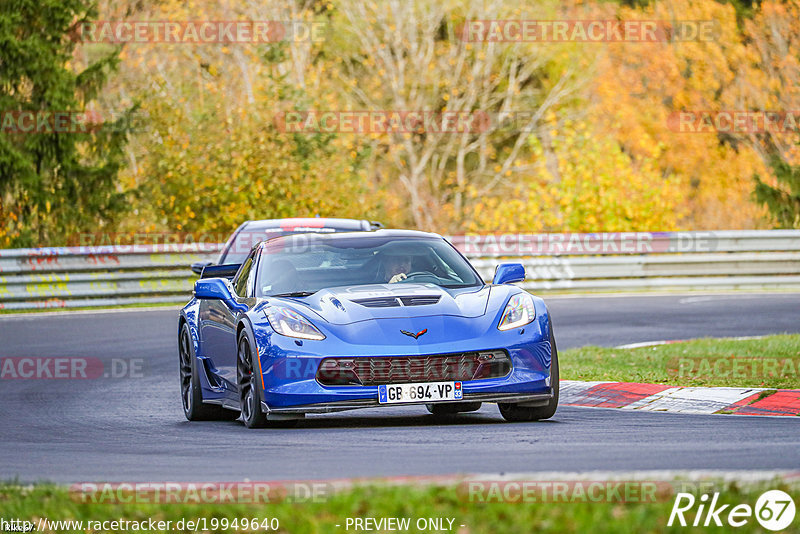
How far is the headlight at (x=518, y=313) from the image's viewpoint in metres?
10.2

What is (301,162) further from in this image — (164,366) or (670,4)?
(670,4)

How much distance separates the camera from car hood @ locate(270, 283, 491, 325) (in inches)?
397

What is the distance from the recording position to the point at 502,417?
36.8 feet

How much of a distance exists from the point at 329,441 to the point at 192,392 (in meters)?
2.97

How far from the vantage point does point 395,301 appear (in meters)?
10.2

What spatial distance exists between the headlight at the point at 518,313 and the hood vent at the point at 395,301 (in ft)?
1.65

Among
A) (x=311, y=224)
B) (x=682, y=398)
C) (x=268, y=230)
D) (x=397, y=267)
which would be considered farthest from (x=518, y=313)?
(x=268, y=230)

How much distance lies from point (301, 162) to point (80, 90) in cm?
636

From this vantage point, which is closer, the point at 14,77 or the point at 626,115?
the point at 14,77

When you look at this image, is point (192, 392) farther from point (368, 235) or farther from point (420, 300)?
point (420, 300)

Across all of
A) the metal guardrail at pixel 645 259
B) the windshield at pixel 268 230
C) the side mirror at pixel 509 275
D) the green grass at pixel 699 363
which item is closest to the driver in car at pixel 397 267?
the side mirror at pixel 509 275

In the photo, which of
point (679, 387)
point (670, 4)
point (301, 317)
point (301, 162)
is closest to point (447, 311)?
point (301, 317)

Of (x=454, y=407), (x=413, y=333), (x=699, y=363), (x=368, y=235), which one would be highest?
(x=368, y=235)

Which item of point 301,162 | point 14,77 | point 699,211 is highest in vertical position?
point 14,77
